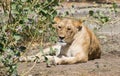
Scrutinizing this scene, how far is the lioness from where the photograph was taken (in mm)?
7738

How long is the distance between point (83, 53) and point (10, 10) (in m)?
3.01

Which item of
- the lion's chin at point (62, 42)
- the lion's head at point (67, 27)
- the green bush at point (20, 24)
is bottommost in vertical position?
the lion's chin at point (62, 42)

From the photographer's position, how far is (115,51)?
353 inches

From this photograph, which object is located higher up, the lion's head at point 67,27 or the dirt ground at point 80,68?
the lion's head at point 67,27

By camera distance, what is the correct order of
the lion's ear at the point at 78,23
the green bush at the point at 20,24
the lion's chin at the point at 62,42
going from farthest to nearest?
the lion's ear at the point at 78,23 → the lion's chin at the point at 62,42 → the green bush at the point at 20,24

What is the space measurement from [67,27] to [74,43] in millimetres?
348

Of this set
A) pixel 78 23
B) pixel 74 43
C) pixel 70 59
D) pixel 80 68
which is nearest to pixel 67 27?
pixel 78 23

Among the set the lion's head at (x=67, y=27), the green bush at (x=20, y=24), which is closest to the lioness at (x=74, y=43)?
the lion's head at (x=67, y=27)

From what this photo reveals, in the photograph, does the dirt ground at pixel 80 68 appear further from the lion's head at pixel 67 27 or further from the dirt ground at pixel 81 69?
the lion's head at pixel 67 27

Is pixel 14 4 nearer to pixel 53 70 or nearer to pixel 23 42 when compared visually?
pixel 23 42

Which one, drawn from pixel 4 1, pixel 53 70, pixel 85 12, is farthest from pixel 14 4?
pixel 85 12

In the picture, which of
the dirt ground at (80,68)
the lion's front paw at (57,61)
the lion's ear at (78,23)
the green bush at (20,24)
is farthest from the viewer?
the lion's ear at (78,23)

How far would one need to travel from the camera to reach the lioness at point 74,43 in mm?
7738

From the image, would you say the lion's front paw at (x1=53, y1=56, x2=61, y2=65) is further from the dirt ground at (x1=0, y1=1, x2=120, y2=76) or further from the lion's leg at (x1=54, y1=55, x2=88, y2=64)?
the dirt ground at (x1=0, y1=1, x2=120, y2=76)
